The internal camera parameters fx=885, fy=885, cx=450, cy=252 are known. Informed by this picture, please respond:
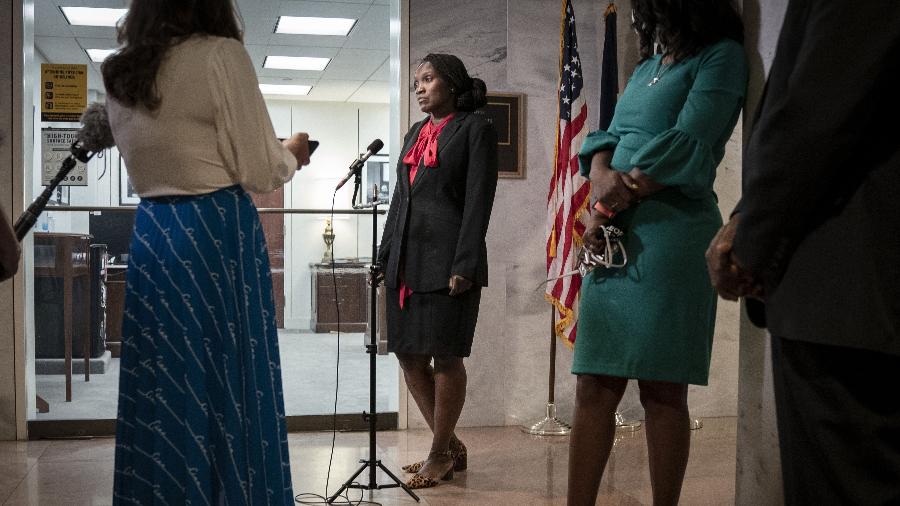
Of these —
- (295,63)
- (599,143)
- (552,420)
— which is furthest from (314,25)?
(599,143)

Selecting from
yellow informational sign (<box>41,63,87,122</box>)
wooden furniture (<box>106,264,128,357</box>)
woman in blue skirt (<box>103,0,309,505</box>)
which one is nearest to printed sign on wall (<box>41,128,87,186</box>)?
yellow informational sign (<box>41,63,87,122</box>)

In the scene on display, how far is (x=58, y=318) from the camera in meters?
4.48

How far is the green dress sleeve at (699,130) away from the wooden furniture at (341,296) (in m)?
2.61

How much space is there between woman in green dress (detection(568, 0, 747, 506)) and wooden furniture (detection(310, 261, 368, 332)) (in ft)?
8.05

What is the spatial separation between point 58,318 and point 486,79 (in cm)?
251

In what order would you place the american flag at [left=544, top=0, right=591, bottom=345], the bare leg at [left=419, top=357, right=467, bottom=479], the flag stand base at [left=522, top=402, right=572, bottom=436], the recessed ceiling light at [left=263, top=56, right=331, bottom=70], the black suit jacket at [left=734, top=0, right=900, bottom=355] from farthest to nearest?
the recessed ceiling light at [left=263, top=56, right=331, bottom=70], the flag stand base at [left=522, top=402, right=572, bottom=436], the american flag at [left=544, top=0, right=591, bottom=345], the bare leg at [left=419, top=357, right=467, bottom=479], the black suit jacket at [left=734, top=0, right=900, bottom=355]

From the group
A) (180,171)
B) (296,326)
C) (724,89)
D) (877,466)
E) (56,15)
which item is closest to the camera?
(877,466)

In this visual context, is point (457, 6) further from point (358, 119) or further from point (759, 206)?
point (358, 119)

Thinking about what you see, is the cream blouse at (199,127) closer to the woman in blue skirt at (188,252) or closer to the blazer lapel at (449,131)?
the woman in blue skirt at (188,252)

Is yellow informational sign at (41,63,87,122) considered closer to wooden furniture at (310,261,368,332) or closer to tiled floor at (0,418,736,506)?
wooden furniture at (310,261,368,332)

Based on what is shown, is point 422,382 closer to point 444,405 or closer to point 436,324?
point 444,405

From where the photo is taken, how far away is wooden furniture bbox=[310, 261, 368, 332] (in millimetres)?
4723

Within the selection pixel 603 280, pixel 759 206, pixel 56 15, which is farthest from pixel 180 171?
pixel 56 15

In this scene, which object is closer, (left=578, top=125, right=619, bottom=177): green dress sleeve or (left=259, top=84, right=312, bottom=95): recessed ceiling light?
(left=578, top=125, right=619, bottom=177): green dress sleeve
